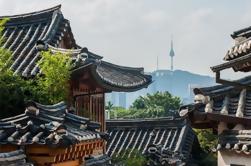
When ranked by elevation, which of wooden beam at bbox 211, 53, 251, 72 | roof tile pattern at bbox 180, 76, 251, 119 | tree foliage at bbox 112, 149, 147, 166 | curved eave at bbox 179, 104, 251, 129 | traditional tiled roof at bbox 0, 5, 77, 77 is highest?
traditional tiled roof at bbox 0, 5, 77, 77

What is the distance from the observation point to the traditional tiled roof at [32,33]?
50.3 feet

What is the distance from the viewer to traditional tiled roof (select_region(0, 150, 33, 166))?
8484 millimetres

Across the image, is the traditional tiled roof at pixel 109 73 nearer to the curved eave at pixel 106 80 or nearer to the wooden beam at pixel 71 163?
the curved eave at pixel 106 80

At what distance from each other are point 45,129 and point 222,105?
3.57 m

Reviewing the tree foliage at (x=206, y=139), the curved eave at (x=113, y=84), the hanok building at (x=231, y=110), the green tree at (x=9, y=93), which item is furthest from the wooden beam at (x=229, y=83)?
the tree foliage at (x=206, y=139)

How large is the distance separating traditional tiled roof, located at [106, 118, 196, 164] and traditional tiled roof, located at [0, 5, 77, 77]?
336 inches

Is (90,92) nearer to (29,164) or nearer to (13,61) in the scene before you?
(13,61)

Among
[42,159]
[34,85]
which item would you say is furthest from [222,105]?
[34,85]

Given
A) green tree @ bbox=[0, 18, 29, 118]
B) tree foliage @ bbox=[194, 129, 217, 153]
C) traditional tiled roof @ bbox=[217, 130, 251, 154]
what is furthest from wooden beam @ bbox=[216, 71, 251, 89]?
tree foliage @ bbox=[194, 129, 217, 153]

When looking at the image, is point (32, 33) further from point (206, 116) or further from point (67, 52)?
point (206, 116)

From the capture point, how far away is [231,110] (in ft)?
35.1

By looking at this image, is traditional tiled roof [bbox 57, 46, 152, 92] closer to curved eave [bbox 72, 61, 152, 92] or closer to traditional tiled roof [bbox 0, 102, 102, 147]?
curved eave [bbox 72, 61, 152, 92]

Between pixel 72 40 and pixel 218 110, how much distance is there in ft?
28.3

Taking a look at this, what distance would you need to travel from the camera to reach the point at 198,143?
88.2 ft
